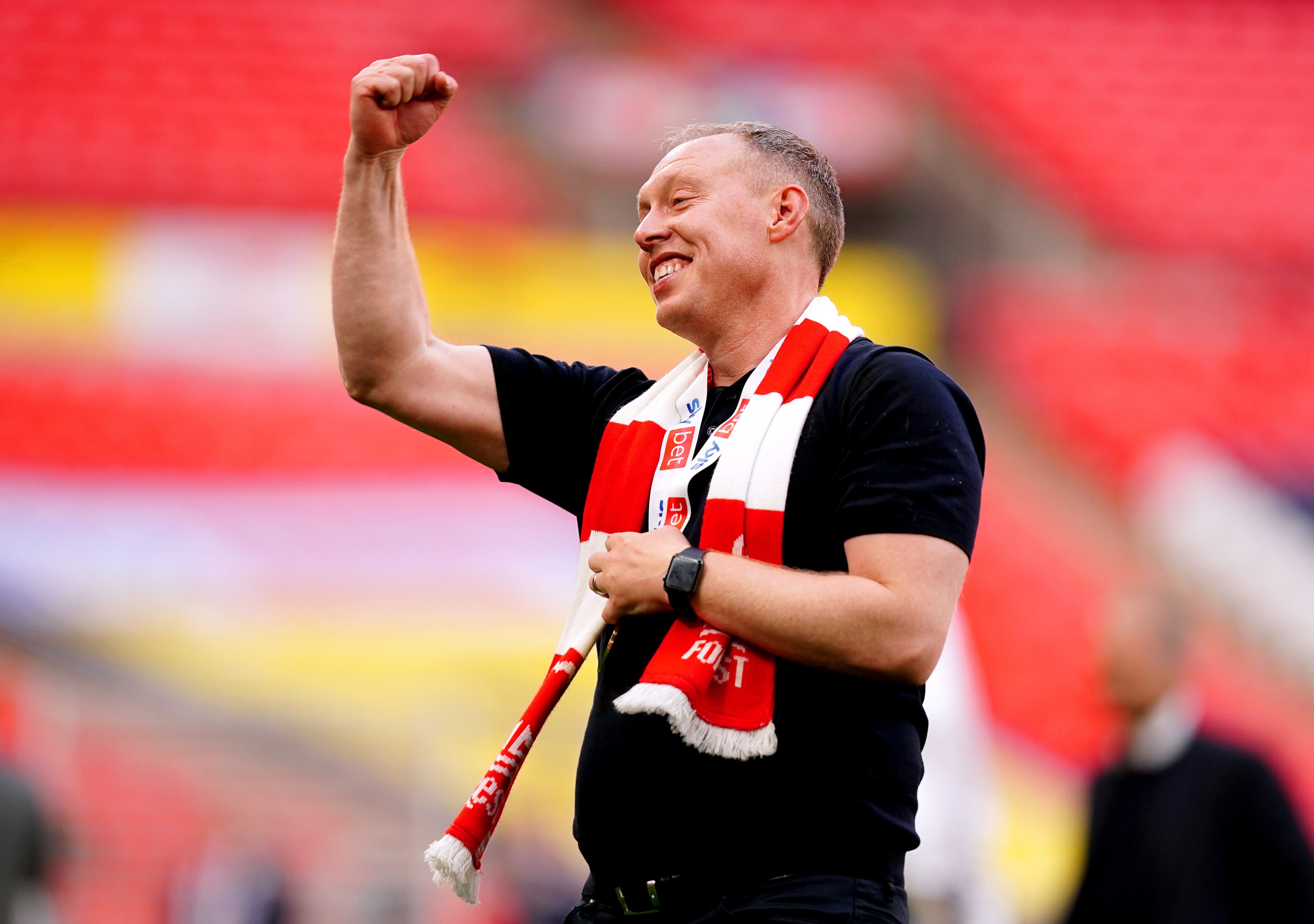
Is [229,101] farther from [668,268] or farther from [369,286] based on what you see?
[668,268]

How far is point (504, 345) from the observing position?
28.6ft

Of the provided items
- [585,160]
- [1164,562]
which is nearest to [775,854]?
[1164,562]

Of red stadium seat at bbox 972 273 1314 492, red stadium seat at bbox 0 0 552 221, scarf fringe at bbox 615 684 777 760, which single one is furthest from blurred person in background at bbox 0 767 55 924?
red stadium seat at bbox 972 273 1314 492

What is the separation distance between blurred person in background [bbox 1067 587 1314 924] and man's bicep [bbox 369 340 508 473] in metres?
2.02

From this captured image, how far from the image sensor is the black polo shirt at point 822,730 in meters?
1.86

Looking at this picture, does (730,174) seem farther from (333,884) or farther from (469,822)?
(333,884)

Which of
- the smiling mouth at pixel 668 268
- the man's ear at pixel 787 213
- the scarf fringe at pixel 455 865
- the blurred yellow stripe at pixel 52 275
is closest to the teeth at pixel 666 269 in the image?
the smiling mouth at pixel 668 268

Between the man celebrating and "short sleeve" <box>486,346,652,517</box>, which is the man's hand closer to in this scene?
the man celebrating

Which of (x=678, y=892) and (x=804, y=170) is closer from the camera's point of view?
(x=678, y=892)

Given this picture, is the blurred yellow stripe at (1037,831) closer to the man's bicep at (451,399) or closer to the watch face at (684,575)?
the man's bicep at (451,399)

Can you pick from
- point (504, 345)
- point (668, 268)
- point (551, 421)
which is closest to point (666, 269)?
point (668, 268)

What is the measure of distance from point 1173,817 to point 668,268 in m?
2.05

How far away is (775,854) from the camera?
1843 millimetres

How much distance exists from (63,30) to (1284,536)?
8.21 m
